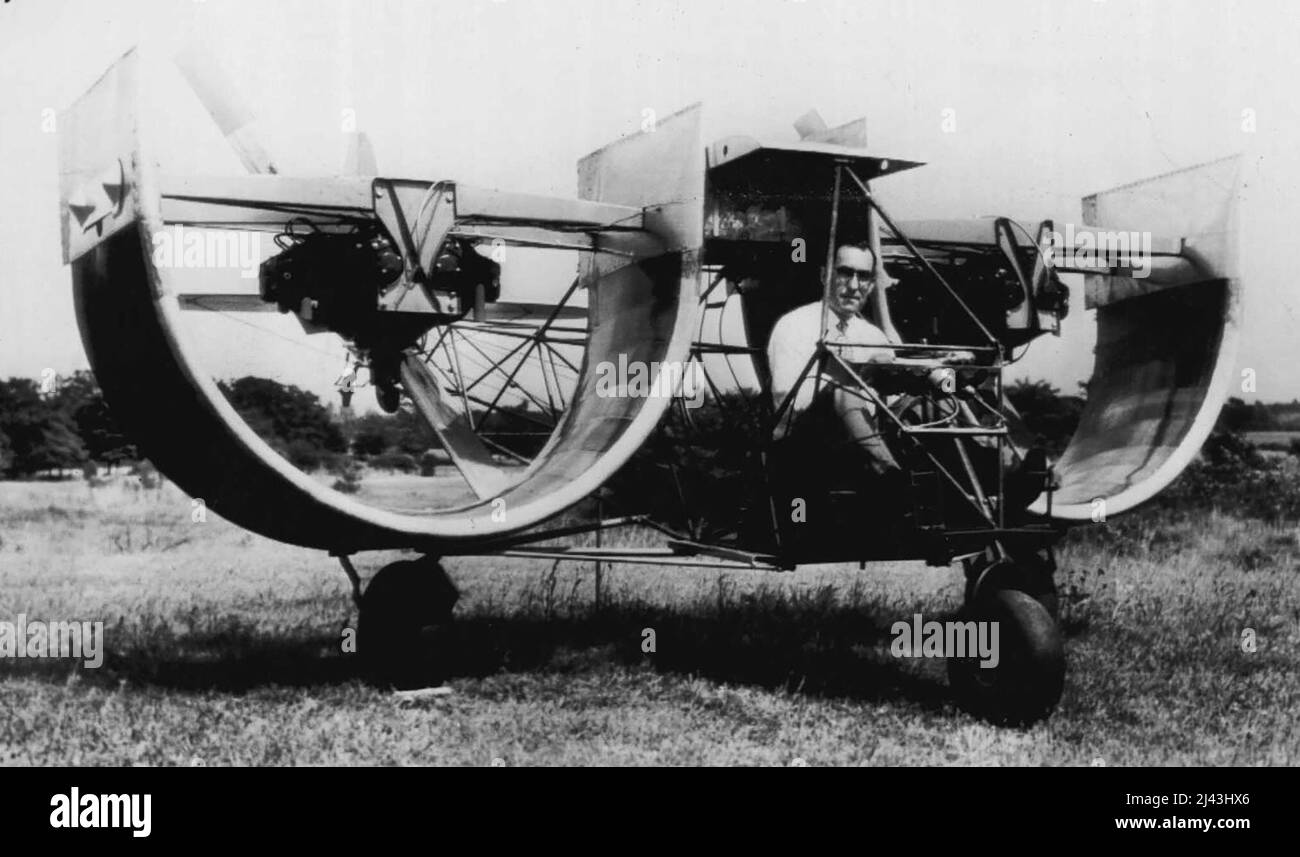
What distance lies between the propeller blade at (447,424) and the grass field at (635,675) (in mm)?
989

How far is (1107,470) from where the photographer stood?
8.12 m

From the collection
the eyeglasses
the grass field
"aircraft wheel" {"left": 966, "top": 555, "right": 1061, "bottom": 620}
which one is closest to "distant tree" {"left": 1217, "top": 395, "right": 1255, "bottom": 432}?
the grass field

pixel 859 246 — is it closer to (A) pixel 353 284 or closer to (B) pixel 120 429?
(A) pixel 353 284

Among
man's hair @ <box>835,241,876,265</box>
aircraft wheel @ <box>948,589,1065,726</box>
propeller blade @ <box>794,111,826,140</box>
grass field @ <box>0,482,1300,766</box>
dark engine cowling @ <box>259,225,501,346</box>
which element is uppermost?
propeller blade @ <box>794,111,826,140</box>

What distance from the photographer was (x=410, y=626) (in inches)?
258

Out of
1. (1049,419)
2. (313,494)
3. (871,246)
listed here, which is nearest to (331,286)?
(313,494)

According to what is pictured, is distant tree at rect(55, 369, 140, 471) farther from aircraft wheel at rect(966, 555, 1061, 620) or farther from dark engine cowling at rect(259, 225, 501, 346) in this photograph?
aircraft wheel at rect(966, 555, 1061, 620)

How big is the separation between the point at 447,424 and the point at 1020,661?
11.9 feet

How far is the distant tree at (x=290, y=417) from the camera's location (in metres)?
21.4

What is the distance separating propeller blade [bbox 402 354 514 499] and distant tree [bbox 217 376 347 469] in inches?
552

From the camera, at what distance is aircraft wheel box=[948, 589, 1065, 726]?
18.4 feet

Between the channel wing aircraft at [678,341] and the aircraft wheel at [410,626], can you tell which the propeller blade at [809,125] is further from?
the aircraft wheel at [410,626]

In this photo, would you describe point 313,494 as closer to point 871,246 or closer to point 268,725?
point 268,725

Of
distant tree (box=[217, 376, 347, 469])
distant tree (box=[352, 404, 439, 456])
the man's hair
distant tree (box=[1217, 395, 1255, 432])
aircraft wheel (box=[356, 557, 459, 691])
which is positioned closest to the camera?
aircraft wheel (box=[356, 557, 459, 691])
